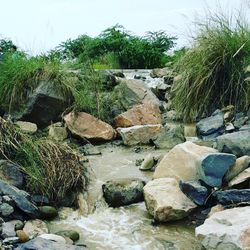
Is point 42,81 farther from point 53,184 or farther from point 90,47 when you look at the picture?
point 90,47

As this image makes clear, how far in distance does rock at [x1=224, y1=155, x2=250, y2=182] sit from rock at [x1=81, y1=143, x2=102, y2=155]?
2033mm

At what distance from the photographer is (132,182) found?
4410mm

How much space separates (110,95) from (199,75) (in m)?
1.58

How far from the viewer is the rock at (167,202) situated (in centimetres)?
386

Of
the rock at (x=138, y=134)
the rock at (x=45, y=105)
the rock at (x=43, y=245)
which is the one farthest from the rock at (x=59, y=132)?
the rock at (x=43, y=245)

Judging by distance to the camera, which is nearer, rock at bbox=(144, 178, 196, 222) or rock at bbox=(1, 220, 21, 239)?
rock at bbox=(1, 220, 21, 239)

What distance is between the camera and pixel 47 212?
13.5 feet

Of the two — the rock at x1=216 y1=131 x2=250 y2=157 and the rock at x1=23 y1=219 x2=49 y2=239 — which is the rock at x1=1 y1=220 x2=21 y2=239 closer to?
the rock at x1=23 y1=219 x2=49 y2=239

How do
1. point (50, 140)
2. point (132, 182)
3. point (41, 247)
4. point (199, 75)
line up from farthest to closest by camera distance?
point (199, 75)
point (50, 140)
point (132, 182)
point (41, 247)

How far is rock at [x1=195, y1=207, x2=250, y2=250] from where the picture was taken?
304 centimetres

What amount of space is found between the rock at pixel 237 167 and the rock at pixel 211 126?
Result: 1551 mm

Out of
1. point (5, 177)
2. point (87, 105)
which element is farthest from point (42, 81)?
point (5, 177)

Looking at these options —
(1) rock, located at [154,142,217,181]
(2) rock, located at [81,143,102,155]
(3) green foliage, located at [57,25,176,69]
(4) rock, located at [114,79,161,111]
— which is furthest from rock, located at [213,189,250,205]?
(3) green foliage, located at [57,25,176,69]

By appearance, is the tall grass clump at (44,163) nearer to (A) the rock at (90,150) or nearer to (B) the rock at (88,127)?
(A) the rock at (90,150)
